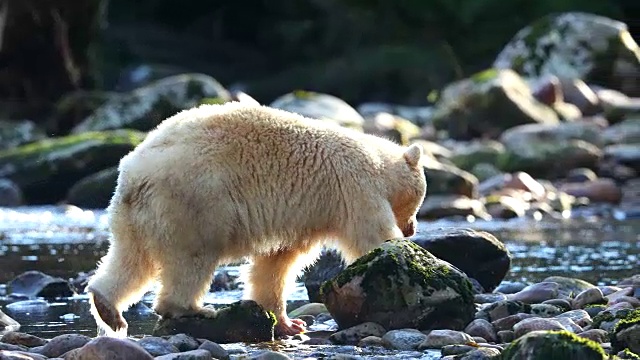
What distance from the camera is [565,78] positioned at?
2848cm

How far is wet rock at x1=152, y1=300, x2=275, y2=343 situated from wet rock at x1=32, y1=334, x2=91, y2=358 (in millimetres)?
685

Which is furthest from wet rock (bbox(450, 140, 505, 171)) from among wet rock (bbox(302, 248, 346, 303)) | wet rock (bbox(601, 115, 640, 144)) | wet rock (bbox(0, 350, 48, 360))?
wet rock (bbox(0, 350, 48, 360))

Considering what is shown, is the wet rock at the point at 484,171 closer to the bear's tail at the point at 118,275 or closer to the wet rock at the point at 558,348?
the bear's tail at the point at 118,275

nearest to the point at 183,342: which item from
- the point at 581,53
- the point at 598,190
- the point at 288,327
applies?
the point at 288,327

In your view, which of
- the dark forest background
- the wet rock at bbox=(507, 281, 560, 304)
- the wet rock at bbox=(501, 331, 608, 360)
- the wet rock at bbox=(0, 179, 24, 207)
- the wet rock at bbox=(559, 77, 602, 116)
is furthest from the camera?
the dark forest background

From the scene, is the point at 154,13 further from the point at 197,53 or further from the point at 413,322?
the point at 413,322

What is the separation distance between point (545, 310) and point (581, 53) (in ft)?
78.1

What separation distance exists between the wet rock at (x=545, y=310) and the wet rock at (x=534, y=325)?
0.64 m

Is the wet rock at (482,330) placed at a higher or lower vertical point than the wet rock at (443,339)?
higher

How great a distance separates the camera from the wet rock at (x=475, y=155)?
2081cm

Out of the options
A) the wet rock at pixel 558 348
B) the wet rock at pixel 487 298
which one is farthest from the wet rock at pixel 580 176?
the wet rock at pixel 558 348

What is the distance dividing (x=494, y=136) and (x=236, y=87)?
498 inches

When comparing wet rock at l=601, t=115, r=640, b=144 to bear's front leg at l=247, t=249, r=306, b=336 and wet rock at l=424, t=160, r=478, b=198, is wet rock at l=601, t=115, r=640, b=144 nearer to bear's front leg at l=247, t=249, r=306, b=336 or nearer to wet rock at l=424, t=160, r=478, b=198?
wet rock at l=424, t=160, r=478, b=198

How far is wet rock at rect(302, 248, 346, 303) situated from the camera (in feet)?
30.6
